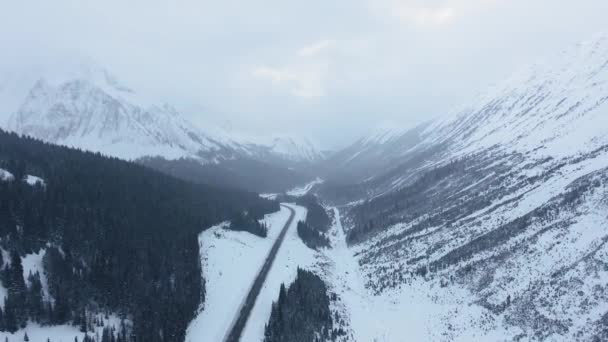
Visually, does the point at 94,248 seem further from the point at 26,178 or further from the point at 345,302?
the point at 345,302

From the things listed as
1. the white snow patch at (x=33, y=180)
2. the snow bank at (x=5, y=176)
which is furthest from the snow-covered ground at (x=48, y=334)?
the white snow patch at (x=33, y=180)

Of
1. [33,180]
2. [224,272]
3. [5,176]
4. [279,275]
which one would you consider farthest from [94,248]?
[279,275]

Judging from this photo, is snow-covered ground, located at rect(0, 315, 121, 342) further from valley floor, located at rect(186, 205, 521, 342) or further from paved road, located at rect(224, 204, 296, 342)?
paved road, located at rect(224, 204, 296, 342)

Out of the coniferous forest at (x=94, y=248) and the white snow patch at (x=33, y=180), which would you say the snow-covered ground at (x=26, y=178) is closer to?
the white snow patch at (x=33, y=180)

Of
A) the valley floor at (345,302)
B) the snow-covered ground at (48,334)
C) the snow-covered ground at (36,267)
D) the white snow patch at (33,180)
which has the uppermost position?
the white snow patch at (33,180)

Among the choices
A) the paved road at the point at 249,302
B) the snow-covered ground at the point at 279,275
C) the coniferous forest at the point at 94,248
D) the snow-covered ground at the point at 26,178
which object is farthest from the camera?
the snow-covered ground at the point at 26,178

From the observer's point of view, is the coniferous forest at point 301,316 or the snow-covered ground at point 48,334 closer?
the snow-covered ground at point 48,334

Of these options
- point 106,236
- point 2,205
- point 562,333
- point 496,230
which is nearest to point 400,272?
point 496,230
